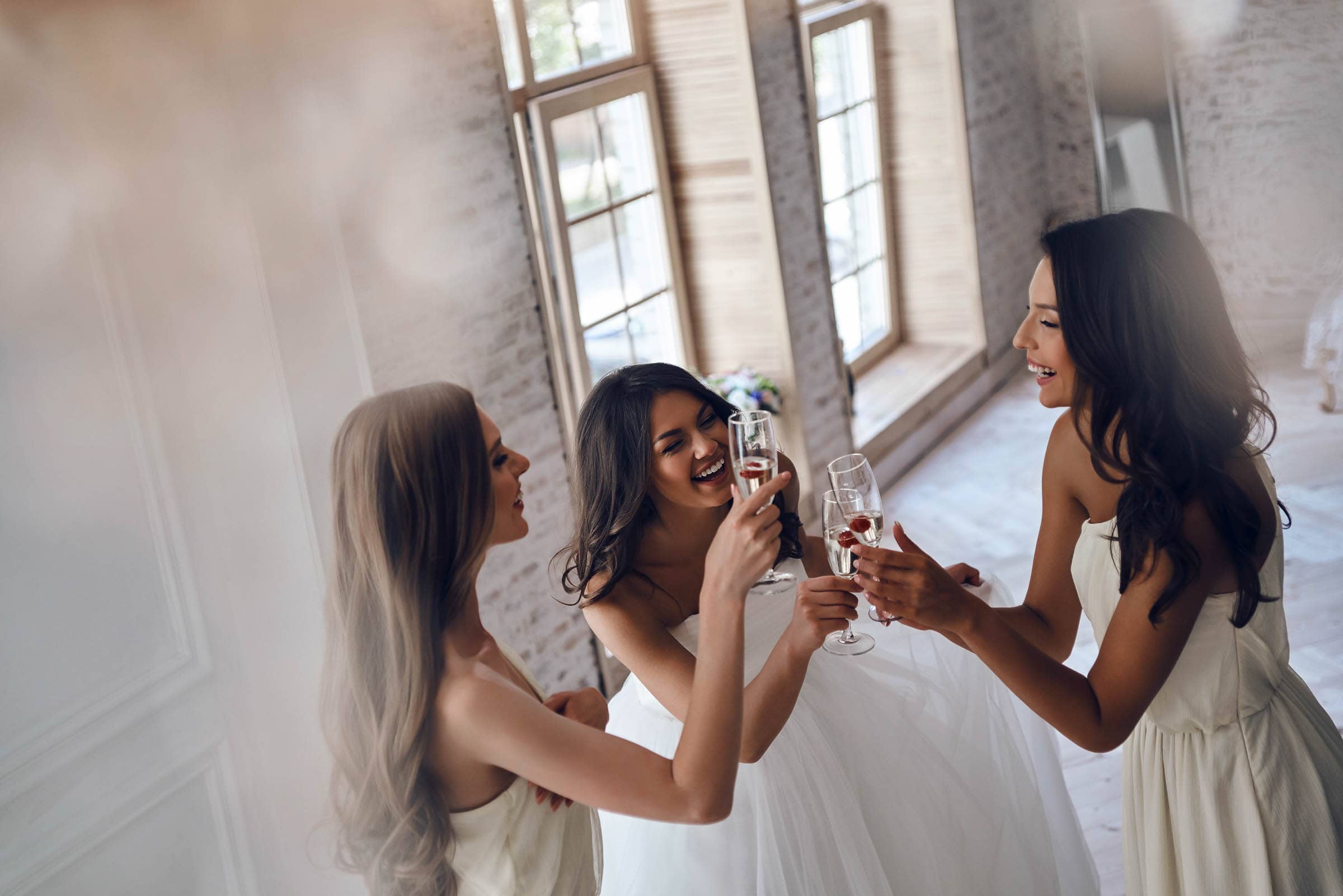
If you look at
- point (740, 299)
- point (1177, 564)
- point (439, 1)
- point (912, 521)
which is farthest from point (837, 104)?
point (1177, 564)

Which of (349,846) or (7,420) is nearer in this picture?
(349,846)

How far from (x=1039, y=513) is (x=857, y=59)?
2.62 m

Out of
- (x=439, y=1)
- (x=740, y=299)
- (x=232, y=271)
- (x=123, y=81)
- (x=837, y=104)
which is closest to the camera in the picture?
(x=123, y=81)

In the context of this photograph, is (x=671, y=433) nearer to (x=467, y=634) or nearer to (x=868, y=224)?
(x=467, y=634)

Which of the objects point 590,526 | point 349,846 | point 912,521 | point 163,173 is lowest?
point 912,521

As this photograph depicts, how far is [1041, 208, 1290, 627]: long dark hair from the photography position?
66.6 inches

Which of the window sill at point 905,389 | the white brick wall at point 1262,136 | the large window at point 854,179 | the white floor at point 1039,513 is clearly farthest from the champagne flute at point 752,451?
the white brick wall at point 1262,136

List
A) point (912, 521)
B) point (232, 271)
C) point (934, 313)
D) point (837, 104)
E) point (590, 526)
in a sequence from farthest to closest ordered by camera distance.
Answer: point (934, 313) < point (837, 104) < point (912, 521) < point (232, 271) < point (590, 526)

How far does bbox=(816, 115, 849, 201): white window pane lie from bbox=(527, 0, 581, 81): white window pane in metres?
1.86

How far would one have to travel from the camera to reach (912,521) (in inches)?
218

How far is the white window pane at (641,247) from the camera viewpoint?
15.8 feet

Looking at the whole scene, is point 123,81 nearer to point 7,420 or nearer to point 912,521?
point 7,420

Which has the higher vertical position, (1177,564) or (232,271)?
(232,271)

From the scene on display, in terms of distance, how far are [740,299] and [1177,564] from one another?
11.8ft
